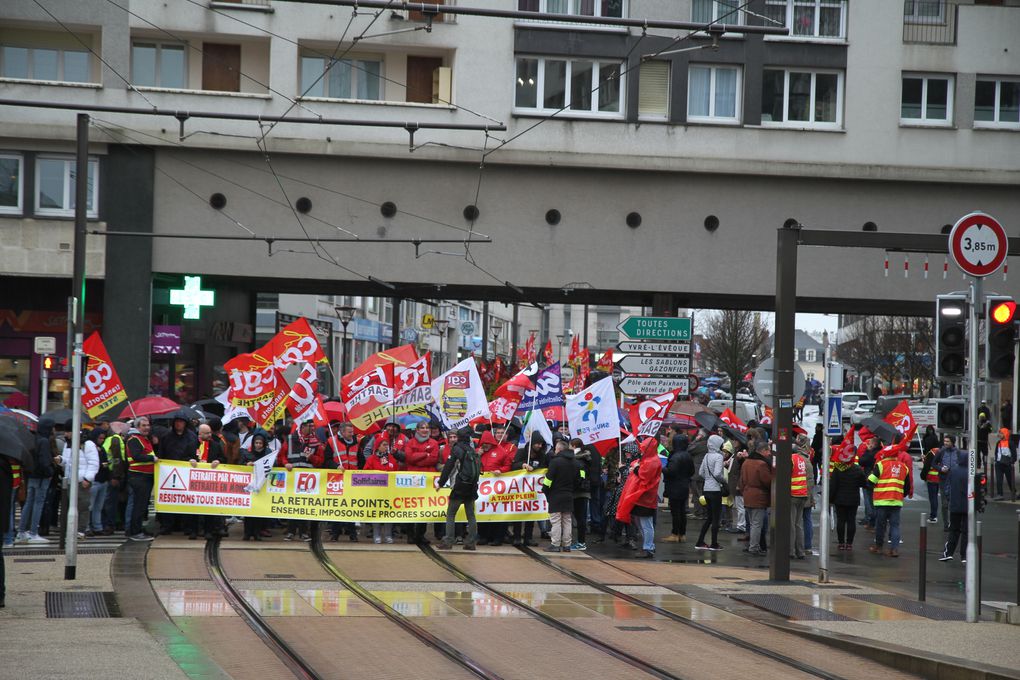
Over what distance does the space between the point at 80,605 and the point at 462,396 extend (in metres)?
9.39

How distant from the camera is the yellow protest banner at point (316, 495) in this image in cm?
1925

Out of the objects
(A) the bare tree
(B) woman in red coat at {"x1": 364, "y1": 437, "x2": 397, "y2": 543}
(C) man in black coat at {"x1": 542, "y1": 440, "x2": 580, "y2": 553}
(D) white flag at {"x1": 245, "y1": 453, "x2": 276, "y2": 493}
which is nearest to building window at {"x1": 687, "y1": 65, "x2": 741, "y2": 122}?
(C) man in black coat at {"x1": 542, "y1": 440, "x2": 580, "y2": 553}

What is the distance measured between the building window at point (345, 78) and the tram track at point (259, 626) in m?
17.0

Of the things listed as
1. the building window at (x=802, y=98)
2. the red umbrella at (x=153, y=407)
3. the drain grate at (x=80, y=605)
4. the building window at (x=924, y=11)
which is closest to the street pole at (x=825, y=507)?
the drain grate at (x=80, y=605)

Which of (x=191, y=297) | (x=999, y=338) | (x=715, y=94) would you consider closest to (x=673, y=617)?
(x=999, y=338)

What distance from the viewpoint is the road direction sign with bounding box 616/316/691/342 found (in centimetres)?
2211

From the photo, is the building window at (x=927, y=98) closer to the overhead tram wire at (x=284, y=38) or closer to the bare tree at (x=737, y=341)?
the overhead tram wire at (x=284, y=38)

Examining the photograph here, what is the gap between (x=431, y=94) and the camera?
32625 mm

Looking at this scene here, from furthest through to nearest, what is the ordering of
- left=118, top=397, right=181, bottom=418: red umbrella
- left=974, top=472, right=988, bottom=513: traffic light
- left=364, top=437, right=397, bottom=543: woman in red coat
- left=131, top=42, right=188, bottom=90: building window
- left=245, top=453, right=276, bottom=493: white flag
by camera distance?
left=131, top=42, right=188, bottom=90: building window < left=118, top=397, right=181, bottom=418: red umbrella < left=364, top=437, right=397, bottom=543: woman in red coat < left=245, top=453, right=276, bottom=493: white flag < left=974, top=472, right=988, bottom=513: traffic light

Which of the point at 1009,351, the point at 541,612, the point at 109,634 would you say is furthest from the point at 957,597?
the point at 109,634

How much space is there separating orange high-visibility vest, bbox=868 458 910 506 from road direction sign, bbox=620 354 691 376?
371 centimetres

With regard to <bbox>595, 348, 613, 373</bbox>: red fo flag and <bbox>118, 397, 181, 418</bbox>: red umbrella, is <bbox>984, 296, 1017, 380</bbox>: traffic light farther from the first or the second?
<bbox>595, 348, 613, 373</bbox>: red fo flag

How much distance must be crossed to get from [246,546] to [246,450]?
215cm

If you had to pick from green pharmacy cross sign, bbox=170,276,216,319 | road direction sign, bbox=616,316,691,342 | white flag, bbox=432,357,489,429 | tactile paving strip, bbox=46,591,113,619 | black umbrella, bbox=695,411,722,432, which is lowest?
tactile paving strip, bbox=46,591,113,619
